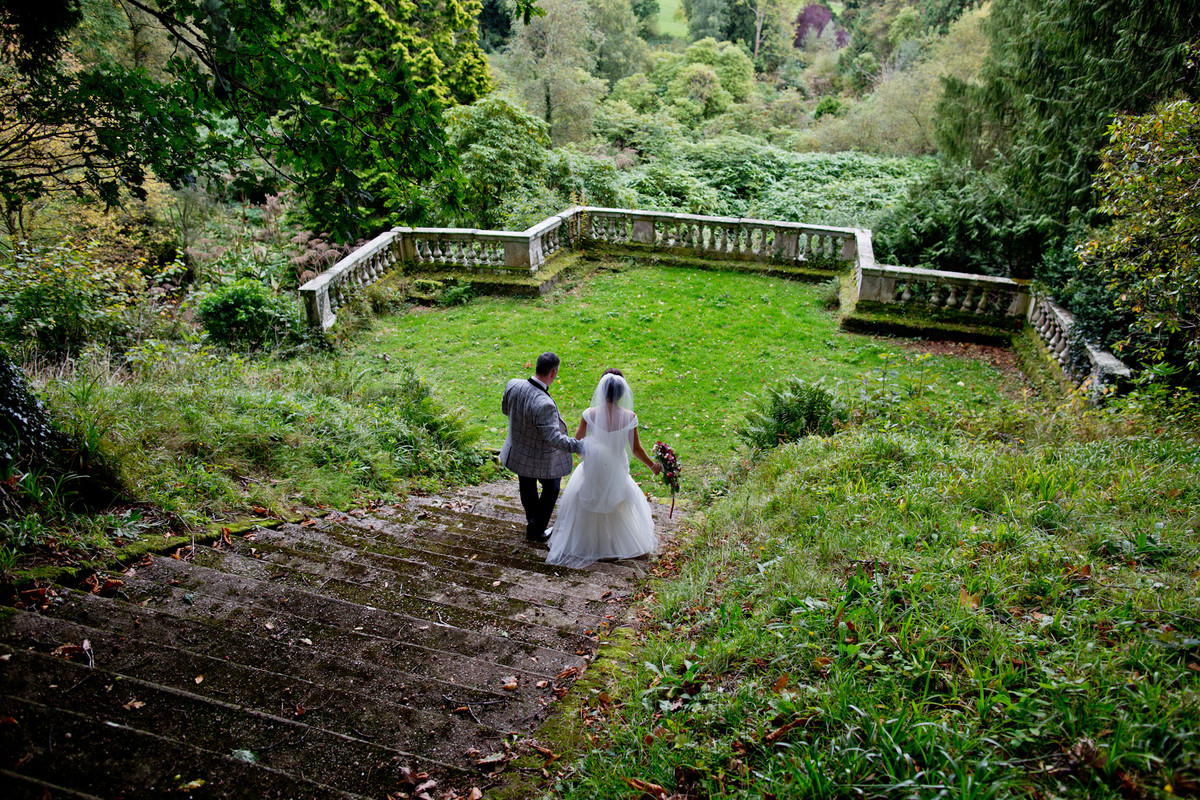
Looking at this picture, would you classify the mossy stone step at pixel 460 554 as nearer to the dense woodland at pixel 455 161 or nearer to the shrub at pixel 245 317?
the dense woodland at pixel 455 161

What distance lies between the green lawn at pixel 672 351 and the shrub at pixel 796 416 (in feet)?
1.93

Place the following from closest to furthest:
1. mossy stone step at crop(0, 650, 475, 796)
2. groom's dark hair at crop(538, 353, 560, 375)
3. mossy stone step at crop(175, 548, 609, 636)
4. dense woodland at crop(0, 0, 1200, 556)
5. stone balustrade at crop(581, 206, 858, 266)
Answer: mossy stone step at crop(0, 650, 475, 796) → mossy stone step at crop(175, 548, 609, 636) → dense woodland at crop(0, 0, 1200, 556) → groom's dark hair at crop(538, 353, 560, 375) → stone balustrade at crop(581, 206, 858, 266)

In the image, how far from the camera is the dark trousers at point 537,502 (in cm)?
571

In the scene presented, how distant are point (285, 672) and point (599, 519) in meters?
2.90

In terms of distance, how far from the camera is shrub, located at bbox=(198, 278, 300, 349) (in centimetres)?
991

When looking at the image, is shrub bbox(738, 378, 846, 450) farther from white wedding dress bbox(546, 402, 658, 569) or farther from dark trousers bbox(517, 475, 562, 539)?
dark trousers bbox(517, 475, 562, 539)

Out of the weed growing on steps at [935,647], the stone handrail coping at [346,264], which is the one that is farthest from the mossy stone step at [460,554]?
the stone handrail coping at [346,264]

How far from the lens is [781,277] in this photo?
14.1m

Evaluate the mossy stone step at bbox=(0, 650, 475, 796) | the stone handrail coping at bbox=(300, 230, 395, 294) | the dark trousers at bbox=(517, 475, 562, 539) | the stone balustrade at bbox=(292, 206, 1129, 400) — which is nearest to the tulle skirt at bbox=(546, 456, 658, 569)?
the dark trousers at bbox=(517, 475, 562, 539)

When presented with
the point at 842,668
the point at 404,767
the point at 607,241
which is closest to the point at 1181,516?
the point at 842,668

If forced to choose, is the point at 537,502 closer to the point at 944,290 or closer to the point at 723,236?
the point at 944,290

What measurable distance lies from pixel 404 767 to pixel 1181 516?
4435mm

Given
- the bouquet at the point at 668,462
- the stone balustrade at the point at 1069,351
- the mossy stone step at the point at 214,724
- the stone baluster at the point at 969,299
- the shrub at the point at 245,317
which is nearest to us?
the mossy stone step at the point at 214,724

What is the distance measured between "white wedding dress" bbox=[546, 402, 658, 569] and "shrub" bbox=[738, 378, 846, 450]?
239 centimetres
